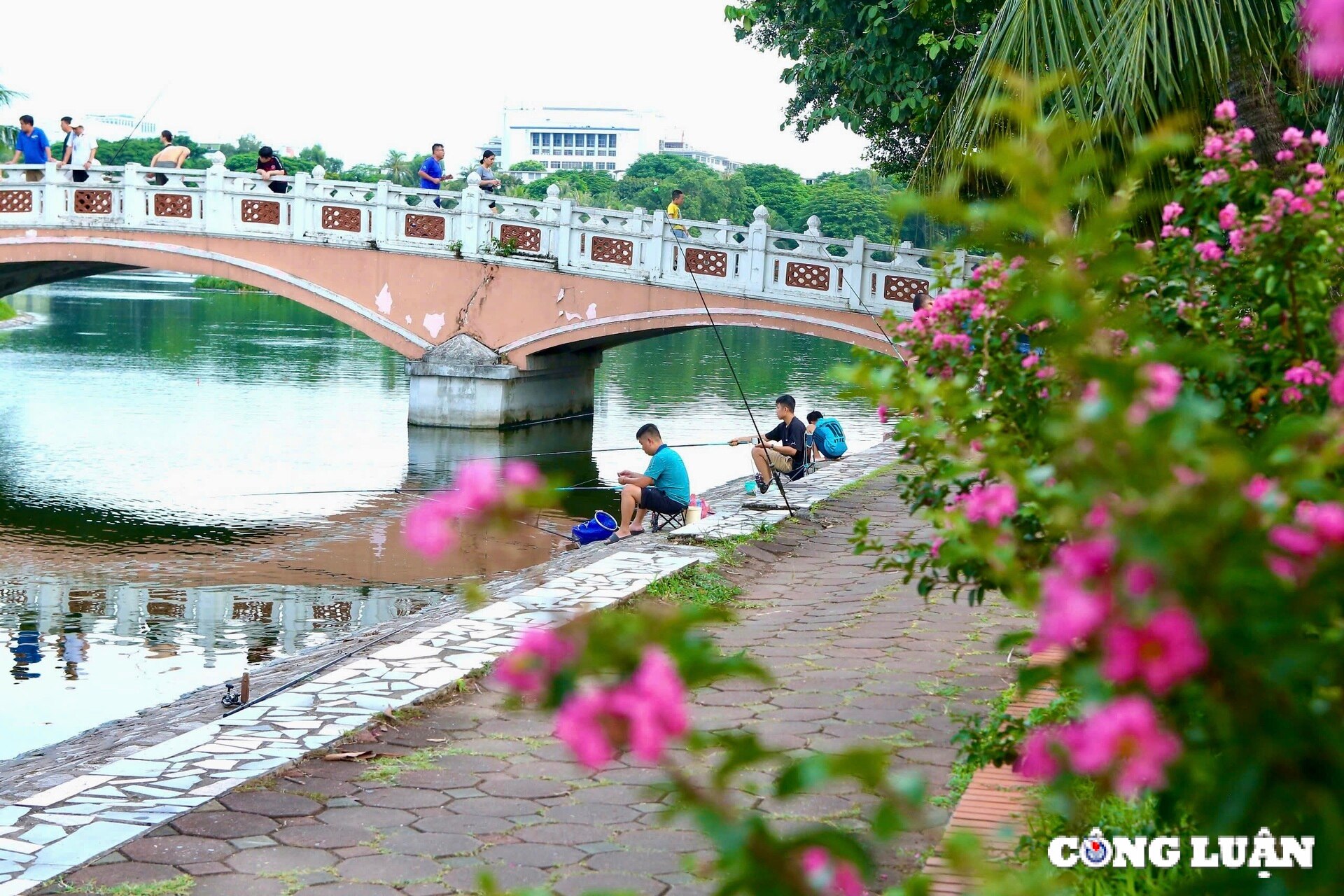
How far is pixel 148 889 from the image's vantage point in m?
3.58

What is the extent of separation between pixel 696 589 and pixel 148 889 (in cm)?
409

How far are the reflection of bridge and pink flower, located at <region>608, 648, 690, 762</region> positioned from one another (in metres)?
17.4

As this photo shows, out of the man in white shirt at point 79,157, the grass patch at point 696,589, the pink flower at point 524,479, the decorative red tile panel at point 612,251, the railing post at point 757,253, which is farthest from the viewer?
the man in white shirt at point 79,157

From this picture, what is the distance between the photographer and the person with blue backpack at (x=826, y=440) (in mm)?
13242

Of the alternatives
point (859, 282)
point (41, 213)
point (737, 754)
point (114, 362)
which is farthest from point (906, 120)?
point (114, 362)

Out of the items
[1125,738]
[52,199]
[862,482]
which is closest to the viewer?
[1125,738]

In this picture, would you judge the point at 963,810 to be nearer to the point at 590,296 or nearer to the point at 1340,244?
the point at 1340,244

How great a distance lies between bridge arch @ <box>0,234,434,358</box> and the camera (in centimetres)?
1962

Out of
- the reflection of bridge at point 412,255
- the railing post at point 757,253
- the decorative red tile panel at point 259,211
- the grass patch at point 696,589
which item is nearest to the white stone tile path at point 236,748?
the grass patch at point 696,589

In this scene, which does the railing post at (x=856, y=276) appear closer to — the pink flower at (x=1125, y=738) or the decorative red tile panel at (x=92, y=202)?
the decorative red tile panel at (x=92, y=202)

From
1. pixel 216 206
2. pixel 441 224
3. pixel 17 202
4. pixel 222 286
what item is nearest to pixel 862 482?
pixel 441 224

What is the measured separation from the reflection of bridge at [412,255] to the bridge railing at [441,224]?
21mm

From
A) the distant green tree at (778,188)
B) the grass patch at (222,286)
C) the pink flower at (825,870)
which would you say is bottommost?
the pink flower at (825,870)

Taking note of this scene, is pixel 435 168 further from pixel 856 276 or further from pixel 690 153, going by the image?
pixel 690 153
